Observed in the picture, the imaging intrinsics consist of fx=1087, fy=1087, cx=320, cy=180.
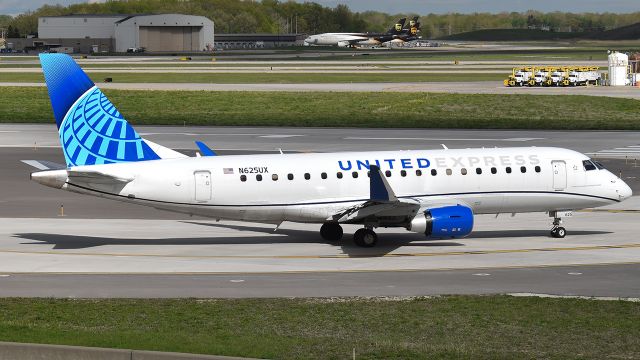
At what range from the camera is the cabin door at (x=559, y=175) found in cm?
4331

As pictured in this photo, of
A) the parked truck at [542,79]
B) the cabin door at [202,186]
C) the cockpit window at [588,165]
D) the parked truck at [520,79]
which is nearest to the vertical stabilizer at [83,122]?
the cabin door at [202,186]

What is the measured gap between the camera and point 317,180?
4162 centimetres

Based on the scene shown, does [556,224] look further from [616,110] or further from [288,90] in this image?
[288,90]

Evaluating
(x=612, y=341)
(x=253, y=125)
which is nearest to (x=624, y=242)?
(x=612, y=341)

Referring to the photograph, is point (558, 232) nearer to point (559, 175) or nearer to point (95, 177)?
point (559, 175)

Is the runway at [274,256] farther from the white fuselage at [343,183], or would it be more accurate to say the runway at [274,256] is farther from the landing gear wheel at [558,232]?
the white fuselage at [343,183]

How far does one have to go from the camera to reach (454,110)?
337 ft

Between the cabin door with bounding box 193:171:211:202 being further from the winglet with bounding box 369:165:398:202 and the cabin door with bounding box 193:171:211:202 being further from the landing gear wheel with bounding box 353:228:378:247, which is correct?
the winglet with bounding box 369:165:398:202

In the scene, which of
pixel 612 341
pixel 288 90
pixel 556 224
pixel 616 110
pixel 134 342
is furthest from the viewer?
pixel 288 90

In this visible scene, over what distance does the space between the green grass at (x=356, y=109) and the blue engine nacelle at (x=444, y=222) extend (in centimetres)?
5346

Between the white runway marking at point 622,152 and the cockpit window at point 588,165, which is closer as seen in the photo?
the cockpit window at point 588,165

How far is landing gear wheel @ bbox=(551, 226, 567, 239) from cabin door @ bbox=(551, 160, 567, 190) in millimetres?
1942

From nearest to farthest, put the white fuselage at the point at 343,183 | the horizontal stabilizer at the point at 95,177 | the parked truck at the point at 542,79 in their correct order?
the horizontal stabilizer at the point at 95,177
the white fuselage at the point at 343,183
the parked truck at the point at 542,79

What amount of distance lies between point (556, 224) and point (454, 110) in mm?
58806
